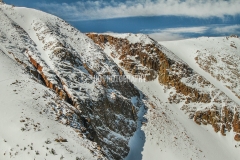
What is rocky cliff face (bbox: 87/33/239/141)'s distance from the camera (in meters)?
51.4

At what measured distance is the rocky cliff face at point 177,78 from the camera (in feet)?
A: 169

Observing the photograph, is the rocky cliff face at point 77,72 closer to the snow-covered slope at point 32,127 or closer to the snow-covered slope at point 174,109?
the snow-covered slope at point 174,109

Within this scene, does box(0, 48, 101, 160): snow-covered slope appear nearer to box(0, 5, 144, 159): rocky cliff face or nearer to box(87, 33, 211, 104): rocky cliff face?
box(0, 5, 144, 159): rocky cliff face

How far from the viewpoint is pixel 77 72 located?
41.7 m

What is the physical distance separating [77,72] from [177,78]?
25454 mm

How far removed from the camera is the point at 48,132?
59.8 feet

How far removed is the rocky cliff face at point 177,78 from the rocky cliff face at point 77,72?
1026cm

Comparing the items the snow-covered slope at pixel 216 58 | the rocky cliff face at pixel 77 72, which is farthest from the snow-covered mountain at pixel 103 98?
the snow-covered slope at pixel 216 58

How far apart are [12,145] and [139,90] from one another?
128 feet

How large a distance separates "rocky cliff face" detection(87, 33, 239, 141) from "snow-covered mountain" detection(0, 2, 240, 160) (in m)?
0.21

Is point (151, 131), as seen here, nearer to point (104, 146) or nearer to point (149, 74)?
point (104, 146)

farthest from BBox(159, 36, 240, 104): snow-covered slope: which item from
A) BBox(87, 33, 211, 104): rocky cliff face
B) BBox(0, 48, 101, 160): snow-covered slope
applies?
BBox(0, 48, 101, 160): snow-covered slope

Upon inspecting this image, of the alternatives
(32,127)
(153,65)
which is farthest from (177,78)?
(32,127)

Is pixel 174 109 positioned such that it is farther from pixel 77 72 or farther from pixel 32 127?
pixel 32 127
